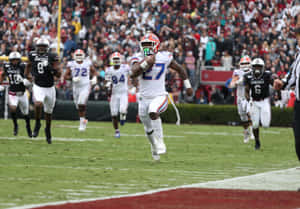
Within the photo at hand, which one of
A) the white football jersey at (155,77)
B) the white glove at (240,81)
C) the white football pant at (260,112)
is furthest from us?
the white glove at (240,81)

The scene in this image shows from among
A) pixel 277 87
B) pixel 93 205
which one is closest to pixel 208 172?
pixel 277 87

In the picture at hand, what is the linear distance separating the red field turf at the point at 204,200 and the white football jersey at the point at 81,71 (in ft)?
39.2

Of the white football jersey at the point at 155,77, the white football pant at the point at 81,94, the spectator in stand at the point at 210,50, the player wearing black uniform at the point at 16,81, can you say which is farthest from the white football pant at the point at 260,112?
the spectator in stand at the point at 210,50

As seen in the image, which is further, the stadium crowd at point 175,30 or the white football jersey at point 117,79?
the stadium crowd at point 175,30

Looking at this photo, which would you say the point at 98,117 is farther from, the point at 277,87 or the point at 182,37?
the point at 277,87

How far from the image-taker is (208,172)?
8445 mm

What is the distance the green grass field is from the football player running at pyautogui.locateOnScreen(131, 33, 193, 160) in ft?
1.24

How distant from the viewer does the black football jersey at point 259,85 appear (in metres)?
13.3

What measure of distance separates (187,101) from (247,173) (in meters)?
15.9

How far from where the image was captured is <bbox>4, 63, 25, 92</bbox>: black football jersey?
49.6 feet

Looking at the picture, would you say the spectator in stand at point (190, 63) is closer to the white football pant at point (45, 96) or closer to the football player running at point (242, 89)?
the football player running at point (242, 89)

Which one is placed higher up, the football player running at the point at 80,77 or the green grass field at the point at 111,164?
the football player running at the point at 80,77

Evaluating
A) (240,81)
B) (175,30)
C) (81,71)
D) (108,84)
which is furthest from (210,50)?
(240,81)

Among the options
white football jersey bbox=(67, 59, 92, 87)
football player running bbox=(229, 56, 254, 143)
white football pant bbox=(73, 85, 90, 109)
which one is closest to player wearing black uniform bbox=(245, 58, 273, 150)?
football player running bbox=(229, 56, 254, 143)
